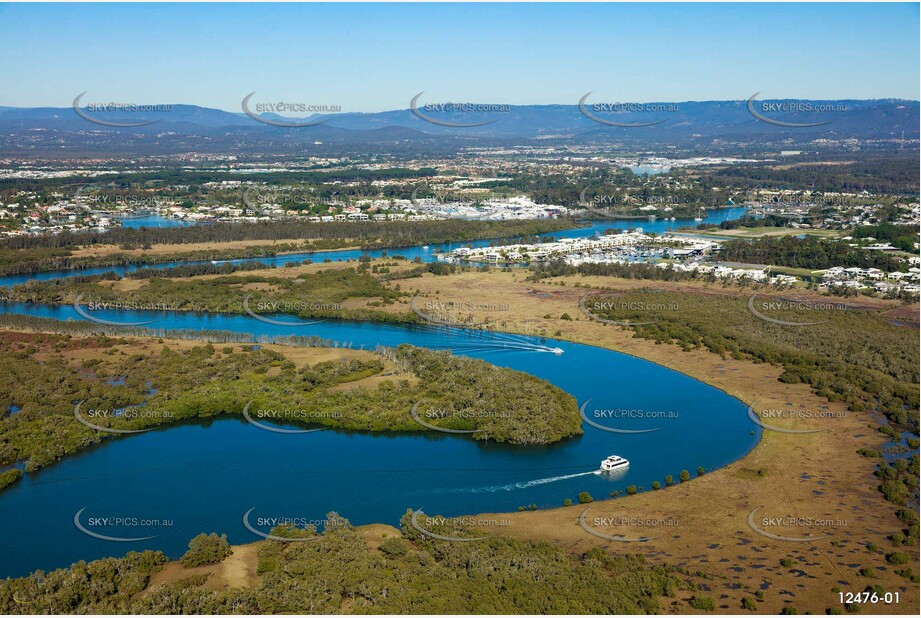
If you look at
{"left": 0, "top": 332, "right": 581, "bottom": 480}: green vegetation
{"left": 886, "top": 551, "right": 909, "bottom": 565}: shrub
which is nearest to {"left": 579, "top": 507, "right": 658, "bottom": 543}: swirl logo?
{"left": 886, "top": 551, "right": 909, "bottom": 565}: shrub

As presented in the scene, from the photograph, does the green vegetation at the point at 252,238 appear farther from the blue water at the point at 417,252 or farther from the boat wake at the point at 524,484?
the boat wake at the point at 524,484

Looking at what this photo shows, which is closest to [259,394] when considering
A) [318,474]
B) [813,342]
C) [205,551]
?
[318,474]

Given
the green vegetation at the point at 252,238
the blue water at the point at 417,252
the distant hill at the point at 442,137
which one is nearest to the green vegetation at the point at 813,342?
the blue water at the point at 417,252

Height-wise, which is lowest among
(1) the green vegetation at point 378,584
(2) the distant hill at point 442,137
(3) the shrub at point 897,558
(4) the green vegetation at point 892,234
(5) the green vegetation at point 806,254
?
(3) the shrub at point 897,558

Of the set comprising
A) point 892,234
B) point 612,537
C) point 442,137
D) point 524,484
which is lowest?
point 524,484

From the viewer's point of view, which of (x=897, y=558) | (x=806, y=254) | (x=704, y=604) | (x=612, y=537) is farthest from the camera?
(x=806, y=254)

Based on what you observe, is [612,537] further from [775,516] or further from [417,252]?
[417,252]

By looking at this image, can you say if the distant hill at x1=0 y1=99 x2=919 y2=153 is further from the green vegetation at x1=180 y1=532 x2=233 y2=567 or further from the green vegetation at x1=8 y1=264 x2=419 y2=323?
the green vegetation at x1=180 y1=532 x2=233 y2=567
